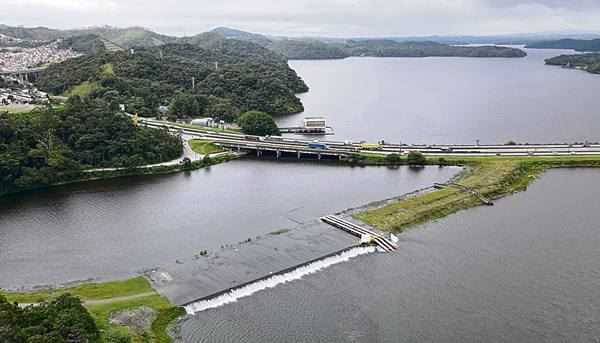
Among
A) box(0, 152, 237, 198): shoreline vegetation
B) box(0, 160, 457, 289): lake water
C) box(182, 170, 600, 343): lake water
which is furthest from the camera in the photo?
Result: box(0, 152, 237, 198): shoreline vegetation

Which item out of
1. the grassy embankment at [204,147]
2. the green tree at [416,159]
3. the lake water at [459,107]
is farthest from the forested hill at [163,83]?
the green tree at [416,159]

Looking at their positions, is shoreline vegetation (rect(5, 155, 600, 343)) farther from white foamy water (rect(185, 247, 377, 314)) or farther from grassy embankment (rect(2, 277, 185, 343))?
white foamy water (rect(185, 247, 377, 314))

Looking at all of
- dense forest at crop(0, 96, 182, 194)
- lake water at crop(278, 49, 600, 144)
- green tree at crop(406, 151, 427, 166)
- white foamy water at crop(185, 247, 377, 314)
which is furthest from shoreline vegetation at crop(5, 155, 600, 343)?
lake water at crop(278, 49, 600, 144)

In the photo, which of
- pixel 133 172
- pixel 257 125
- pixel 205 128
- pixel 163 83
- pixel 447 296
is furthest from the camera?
pixel 163 83

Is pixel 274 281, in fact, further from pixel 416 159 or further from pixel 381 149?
pixel 381 149

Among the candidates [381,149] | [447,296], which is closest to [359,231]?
[447,296]

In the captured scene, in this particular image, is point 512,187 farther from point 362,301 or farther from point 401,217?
point 362,301

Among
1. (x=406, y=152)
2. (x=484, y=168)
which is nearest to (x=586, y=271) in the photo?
(x=484, y=168)
